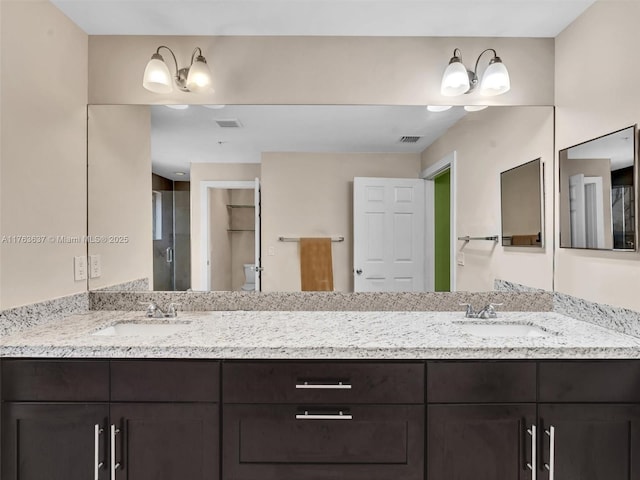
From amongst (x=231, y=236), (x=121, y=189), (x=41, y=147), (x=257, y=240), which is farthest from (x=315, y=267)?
(x=41, y=147)

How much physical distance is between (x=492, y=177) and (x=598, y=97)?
1.84 ft

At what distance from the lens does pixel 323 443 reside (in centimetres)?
136

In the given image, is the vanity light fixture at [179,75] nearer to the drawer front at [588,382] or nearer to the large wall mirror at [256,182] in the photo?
the large wall mirror at [256,182]

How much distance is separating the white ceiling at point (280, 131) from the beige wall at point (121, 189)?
0.33ft

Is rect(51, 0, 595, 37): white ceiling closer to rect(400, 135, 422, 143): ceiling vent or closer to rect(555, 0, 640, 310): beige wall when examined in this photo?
rect(555, 0, 640, 310): beige wall

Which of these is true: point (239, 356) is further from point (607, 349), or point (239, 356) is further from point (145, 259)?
point (607, 349)

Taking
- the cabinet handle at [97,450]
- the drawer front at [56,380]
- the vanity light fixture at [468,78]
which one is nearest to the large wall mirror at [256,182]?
the vanity light fixture at [468,78]

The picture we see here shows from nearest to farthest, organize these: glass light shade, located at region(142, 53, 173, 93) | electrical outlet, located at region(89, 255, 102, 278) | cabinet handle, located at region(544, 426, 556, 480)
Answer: cabinet handle, located at region(544, 426, 556, 480) → glass light shade, located at region(142, 53, 173, 93) → electrical outlet, located at region(89, 255, 102, 278)

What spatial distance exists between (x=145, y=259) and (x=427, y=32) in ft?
6.29

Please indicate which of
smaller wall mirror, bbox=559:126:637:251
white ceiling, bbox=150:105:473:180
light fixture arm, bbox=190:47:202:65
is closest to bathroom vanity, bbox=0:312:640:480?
smaller wall mirror, bbox=559:126:637:251

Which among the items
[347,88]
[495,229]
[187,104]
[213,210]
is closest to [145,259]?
[213,210]

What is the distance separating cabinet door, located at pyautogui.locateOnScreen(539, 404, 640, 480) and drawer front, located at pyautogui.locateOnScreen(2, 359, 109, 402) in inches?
63.1

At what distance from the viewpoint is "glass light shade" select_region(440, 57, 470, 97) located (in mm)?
1861

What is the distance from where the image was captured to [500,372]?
135 centimetres
